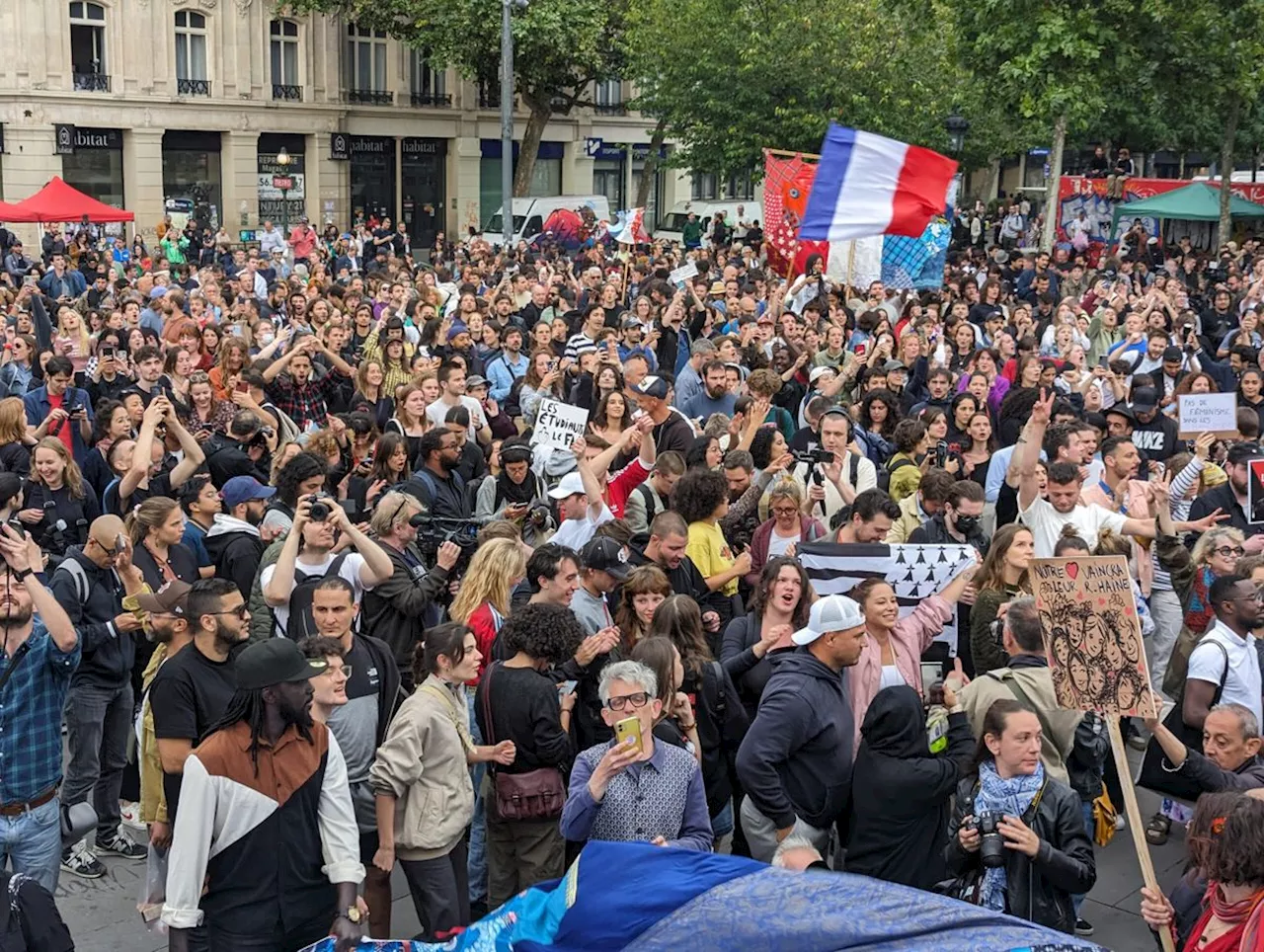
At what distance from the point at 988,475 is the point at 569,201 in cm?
2928

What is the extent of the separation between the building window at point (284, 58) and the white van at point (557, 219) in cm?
788

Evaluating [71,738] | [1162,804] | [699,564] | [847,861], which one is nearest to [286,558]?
[71,738]

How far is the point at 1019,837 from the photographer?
16.8 feet

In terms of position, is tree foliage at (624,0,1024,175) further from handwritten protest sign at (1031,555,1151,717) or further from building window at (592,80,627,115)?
handwritten protest sign at (1031,555,1151,717)

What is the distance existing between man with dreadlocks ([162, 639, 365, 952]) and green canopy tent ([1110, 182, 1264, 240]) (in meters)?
30.3

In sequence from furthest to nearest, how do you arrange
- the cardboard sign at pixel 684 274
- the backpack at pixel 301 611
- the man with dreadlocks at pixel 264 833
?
the cardboard sign at pixel 684 274, the backpack at pixel 301 611, the man with dreadlocks at pixel 264 833

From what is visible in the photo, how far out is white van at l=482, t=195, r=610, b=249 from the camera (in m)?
32.4

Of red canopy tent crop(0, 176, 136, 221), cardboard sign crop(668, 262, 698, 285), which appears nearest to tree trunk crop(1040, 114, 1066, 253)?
cardboard sign crop(668, 262, 698, 285)

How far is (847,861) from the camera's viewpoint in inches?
221

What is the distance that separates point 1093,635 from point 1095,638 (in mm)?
14

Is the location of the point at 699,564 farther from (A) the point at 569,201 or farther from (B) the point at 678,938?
(A) the point at 569,201

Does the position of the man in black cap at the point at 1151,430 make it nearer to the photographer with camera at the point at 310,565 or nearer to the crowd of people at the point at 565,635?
the crowd of people at the point at 565,635

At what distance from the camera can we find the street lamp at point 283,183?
42.1 meters

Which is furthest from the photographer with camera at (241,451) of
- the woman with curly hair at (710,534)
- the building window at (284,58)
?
the building window at (284,58)
